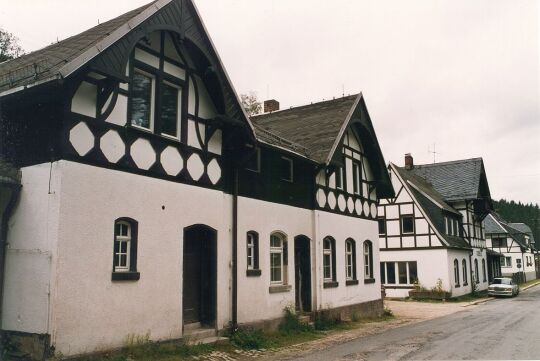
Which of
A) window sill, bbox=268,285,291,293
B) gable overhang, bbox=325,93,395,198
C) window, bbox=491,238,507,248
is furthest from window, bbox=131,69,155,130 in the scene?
window, bbox=491,238,507,248

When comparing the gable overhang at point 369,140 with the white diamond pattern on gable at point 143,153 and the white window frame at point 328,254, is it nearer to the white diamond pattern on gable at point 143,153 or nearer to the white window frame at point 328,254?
the white window frame at point 328,254

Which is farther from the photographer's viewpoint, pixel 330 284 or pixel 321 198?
pixel 321 198

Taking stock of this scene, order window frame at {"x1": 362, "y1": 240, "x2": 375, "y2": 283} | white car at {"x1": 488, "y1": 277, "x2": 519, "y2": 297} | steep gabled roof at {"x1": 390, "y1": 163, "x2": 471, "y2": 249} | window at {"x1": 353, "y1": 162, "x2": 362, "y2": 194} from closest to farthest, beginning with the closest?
window at {"x1": 353, "y1": 162, "x2": 362, "y2": 194} < window frame at {"x1": 362, "y1": 240, "x2": 375, "y2": 283} < steep gabled roof at {"x1": 390, "y1": 163, "x2": 471, "y2": 249} < white car at {"x1": 488, "y1": 277, "x2": 519, "y2": 297}

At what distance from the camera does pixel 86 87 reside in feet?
32.0

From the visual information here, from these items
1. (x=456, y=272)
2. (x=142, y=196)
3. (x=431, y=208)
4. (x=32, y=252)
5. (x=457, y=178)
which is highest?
(x=457, y=178)

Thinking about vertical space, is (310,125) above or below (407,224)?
above

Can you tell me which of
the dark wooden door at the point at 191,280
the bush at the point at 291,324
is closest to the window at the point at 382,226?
the bush at the point at 291,324

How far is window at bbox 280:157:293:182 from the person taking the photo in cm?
1672

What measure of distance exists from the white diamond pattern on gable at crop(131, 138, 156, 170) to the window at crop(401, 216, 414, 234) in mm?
25373

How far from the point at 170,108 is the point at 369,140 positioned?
40.0 ft

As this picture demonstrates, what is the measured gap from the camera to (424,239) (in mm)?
32656

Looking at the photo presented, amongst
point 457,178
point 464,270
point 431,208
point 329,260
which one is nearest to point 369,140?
point 329,260

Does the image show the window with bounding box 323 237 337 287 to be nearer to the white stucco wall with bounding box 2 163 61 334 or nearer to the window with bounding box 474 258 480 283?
the white stucco wall with bounding box 2 163 61 334

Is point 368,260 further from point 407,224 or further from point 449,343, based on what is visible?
point 407,224
